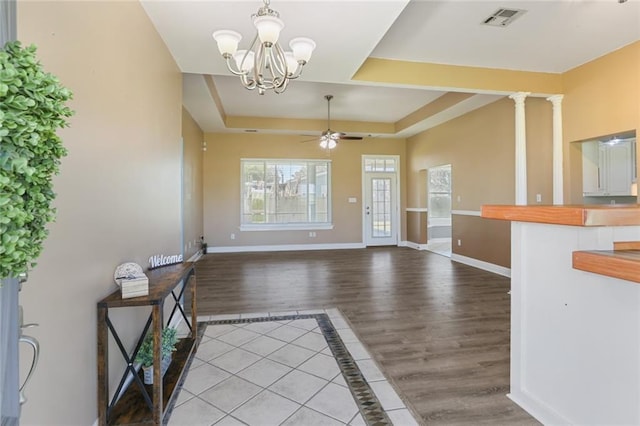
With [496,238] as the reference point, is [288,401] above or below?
below

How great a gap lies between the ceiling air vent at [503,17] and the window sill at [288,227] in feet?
19.0

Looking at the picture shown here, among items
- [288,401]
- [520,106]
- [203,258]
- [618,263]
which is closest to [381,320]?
[288,401]

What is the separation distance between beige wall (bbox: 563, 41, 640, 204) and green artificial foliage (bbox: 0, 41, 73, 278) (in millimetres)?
4962

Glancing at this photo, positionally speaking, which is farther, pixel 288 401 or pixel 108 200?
pixel 288 401

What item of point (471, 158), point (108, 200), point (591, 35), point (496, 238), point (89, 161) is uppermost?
point (591, 35)

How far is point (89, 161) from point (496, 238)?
5650mm

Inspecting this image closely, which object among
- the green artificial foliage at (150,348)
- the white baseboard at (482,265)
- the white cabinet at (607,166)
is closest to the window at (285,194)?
the white baseboard at (482,265)

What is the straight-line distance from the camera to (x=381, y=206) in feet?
28.4

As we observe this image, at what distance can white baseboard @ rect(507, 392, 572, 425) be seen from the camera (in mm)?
1694

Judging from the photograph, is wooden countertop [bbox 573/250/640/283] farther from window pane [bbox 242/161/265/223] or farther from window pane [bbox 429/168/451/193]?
window pane [bbox 429/168/451/193]

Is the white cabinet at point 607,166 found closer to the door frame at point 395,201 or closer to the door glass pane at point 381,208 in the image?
the door frame at point 395,201

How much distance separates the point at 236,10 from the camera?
2518mm

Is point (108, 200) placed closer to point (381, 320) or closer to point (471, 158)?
point (381, 320)

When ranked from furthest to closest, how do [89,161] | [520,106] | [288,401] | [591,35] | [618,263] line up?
[520,106] → [591,35] → [288,401] → [89,161] → [618,263]
